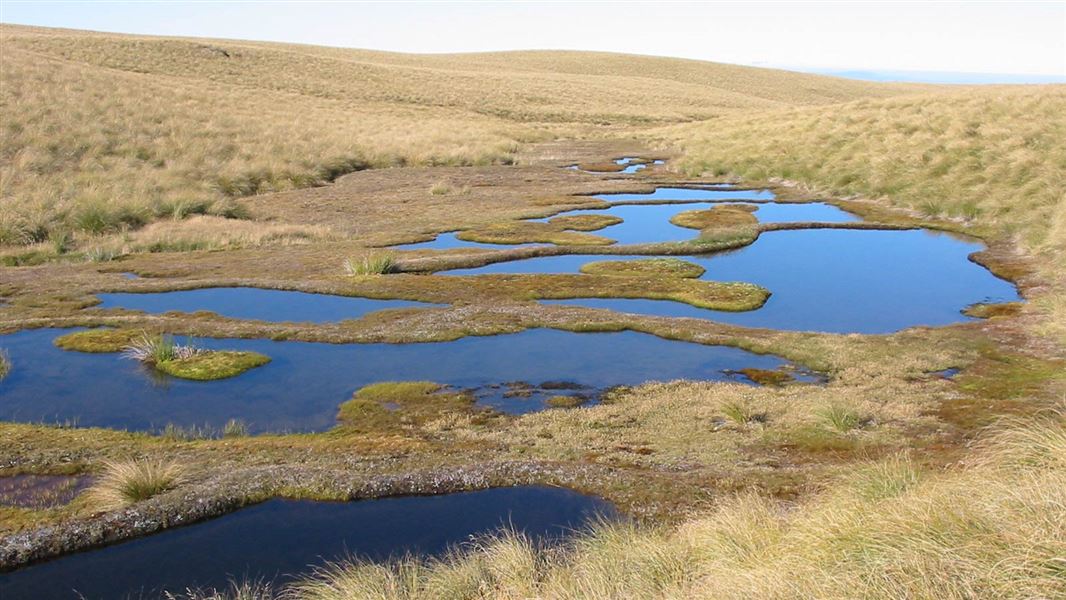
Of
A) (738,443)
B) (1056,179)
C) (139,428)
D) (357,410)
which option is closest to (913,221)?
(1056,179)

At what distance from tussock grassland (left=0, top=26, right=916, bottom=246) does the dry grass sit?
1051 inches

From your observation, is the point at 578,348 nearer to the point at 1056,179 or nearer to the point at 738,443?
the point at 738,443

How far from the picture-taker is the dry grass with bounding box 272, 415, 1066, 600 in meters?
5.88

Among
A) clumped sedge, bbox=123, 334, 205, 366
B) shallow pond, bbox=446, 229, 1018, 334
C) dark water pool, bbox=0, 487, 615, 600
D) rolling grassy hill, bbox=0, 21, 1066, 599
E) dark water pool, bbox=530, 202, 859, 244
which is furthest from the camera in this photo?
dark water pool, bbox=530, 202, 859, 244

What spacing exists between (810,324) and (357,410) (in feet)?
37.2

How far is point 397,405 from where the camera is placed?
47.9ft

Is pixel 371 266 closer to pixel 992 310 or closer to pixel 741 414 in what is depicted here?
pixel 741 414

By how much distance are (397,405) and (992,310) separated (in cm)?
1510

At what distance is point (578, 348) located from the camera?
17.8 metres

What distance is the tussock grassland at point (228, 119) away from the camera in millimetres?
34438

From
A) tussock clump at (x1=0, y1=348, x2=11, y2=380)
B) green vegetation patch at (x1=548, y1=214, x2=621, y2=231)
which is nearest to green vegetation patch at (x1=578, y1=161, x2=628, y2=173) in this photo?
green vegetation patch at (x1=548, y1=214, x2=621, y2=231)

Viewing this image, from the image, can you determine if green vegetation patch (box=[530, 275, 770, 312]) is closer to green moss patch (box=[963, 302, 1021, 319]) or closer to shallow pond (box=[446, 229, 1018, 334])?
shallow pond (box=[446, 229, 1018, 334])

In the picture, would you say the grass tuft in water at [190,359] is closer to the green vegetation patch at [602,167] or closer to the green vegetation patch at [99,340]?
the green vegetation patch at [99,340]

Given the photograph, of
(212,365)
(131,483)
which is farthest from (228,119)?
(131,483)
